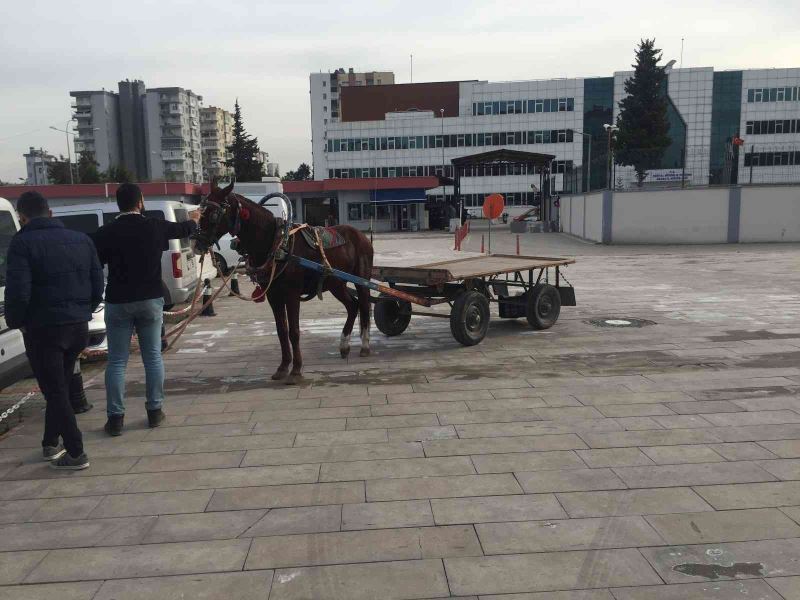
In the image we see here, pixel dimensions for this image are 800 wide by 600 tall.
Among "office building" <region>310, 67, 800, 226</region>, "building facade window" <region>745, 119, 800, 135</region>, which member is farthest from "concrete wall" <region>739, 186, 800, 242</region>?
"building facade window" <region>745, 119, 800, 135</region>

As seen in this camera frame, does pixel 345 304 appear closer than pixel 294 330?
No

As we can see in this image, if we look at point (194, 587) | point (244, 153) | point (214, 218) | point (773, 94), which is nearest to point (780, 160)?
point (773, 94)

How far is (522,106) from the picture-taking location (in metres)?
78.8

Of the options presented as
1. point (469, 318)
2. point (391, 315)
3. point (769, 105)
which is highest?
point (769, 105)

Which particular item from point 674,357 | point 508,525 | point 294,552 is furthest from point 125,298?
point 674,357

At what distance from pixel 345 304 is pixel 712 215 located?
88.2 feet

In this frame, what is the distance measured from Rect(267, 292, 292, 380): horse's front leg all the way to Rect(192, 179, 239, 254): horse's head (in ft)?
3.31

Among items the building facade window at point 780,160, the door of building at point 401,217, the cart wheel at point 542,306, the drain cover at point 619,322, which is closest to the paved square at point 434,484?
the cart wheel at point 542,306

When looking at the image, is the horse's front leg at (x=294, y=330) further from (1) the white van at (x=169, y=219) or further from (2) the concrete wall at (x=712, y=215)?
(2) the concrete wall at (x=712, y=215)

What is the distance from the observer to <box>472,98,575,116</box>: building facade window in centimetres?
7888

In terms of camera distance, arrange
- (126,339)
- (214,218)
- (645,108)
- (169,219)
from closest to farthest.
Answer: (126,339), (214,218), (169,219), (645,108)

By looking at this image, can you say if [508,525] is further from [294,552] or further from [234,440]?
[234,440]

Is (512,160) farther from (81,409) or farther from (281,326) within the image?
(81,409)

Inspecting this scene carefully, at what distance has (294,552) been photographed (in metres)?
3.59
